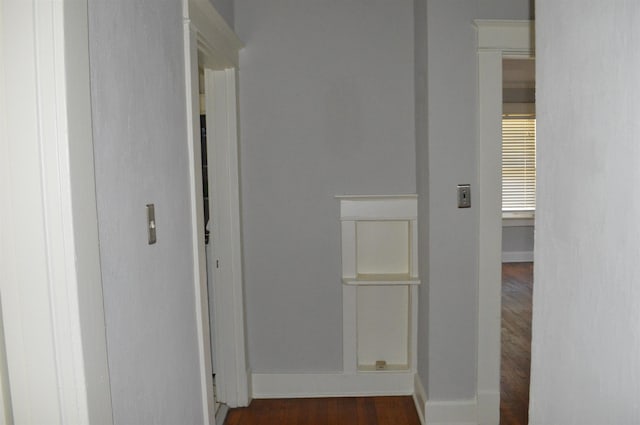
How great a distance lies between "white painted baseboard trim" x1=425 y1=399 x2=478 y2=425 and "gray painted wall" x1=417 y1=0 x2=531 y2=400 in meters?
0.03

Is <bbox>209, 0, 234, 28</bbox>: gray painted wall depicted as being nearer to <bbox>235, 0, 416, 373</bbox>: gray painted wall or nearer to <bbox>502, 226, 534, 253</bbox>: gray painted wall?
<bbox>235, 0, 416, 373</bbox>: gray painted wall

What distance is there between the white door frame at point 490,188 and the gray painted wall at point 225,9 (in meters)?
1.32

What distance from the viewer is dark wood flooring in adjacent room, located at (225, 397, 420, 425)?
8.73ft

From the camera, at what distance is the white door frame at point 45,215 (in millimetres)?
862

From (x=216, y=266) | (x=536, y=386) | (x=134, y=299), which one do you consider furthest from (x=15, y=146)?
(x=216, y=266)

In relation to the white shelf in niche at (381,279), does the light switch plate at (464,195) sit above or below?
above

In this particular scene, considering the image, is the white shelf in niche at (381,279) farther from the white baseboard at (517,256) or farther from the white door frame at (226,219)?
the white baseboard at (517,256)

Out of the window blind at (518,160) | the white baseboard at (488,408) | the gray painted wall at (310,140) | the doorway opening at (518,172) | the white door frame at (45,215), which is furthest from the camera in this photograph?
the window blind at (518,160)

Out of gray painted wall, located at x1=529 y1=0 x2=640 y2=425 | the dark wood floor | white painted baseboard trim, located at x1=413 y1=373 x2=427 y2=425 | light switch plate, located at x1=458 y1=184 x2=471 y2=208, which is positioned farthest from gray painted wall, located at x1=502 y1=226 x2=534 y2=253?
gray painted wall, located at x1=529 y1=0 x2=640 y2=425

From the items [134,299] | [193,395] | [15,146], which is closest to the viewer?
[15,146]

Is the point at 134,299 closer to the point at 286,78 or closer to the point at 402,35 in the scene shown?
the point at 286,78

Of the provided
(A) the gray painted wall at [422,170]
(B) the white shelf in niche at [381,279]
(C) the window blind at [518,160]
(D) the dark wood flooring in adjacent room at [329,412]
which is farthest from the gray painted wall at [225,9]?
(C) the window blind at [518,160]

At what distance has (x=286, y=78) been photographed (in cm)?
281

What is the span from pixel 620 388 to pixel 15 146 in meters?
1.08
